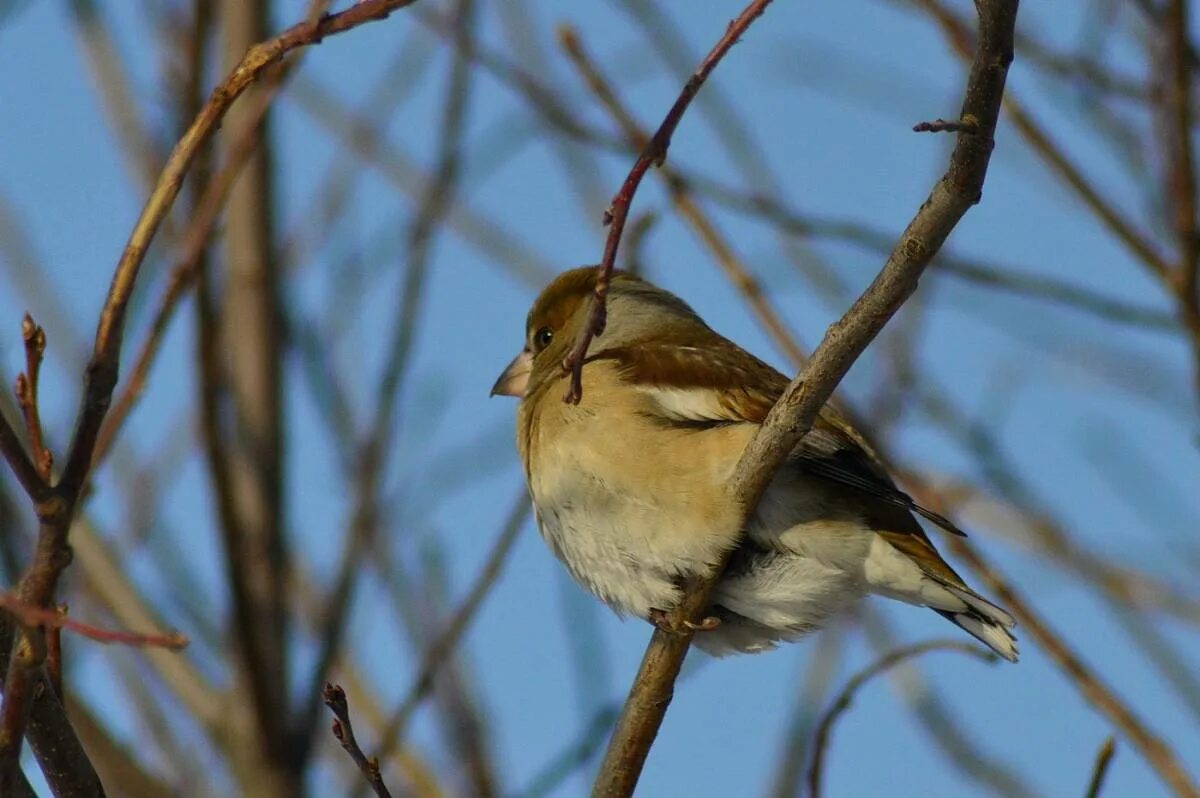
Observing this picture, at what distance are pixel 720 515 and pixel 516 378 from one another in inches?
65.4

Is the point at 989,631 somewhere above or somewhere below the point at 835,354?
above

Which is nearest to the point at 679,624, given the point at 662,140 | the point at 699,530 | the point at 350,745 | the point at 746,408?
the point at 699,530

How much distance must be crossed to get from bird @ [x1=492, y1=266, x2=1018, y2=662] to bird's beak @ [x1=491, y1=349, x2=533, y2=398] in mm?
967

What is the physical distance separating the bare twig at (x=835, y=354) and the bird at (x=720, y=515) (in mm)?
136

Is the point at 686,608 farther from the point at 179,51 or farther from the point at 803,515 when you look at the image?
the point at 179,51

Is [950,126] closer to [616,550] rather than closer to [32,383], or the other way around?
[32,383]

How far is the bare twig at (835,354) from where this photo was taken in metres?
2.04

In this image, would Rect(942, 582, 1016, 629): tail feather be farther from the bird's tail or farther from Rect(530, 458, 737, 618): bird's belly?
Rect(530, 458, 737, 618): bird's belly

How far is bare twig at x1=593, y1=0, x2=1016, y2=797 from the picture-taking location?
2.04m

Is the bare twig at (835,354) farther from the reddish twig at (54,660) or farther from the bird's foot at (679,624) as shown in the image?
the reddish twig at (54,660)

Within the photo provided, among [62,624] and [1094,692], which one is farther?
[1094,692]

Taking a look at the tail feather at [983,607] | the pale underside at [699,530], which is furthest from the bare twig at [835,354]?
the tail feather at [983,607]

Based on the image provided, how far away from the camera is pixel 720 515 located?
3252 millimetres

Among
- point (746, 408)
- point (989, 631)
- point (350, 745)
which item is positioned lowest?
point (350, 745)
